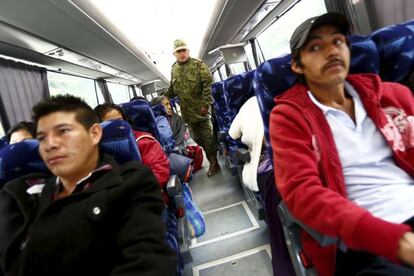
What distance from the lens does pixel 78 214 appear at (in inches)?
40.8

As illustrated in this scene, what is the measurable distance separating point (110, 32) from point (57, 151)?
3310 mm

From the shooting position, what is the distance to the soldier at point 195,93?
3854mm

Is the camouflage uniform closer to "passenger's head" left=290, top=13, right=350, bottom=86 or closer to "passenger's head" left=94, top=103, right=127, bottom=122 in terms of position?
"passenger's head" left=94, top=103, right=127, bottom=122

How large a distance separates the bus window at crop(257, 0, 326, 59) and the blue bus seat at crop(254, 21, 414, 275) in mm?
2369

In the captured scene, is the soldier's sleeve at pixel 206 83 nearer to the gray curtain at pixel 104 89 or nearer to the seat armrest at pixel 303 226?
the seat armrest at pixel 303 226

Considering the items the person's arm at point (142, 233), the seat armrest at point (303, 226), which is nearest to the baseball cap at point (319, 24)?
the seat armrest at point (303, 226)

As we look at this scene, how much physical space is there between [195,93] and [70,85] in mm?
3463

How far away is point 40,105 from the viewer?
3.77ft

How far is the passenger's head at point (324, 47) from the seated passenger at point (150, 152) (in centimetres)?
108

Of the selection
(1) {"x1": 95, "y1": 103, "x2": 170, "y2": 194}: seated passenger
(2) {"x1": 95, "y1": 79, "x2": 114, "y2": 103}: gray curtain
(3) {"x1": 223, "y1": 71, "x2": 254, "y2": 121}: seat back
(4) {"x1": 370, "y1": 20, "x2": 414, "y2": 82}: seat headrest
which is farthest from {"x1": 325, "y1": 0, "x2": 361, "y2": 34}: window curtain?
(2) {"x1": 95, "y1": 79, "x2": 114, "y2": 103}: gray curtain

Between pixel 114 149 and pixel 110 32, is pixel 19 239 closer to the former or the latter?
pixel 114 149

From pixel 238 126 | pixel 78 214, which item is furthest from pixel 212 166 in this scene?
pixel 78 214

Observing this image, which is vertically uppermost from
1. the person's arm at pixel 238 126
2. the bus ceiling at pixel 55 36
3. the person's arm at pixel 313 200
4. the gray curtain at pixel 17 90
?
the bus ceiling at pixel 55 36

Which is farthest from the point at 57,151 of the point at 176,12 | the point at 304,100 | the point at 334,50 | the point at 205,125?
the point at 176,12
